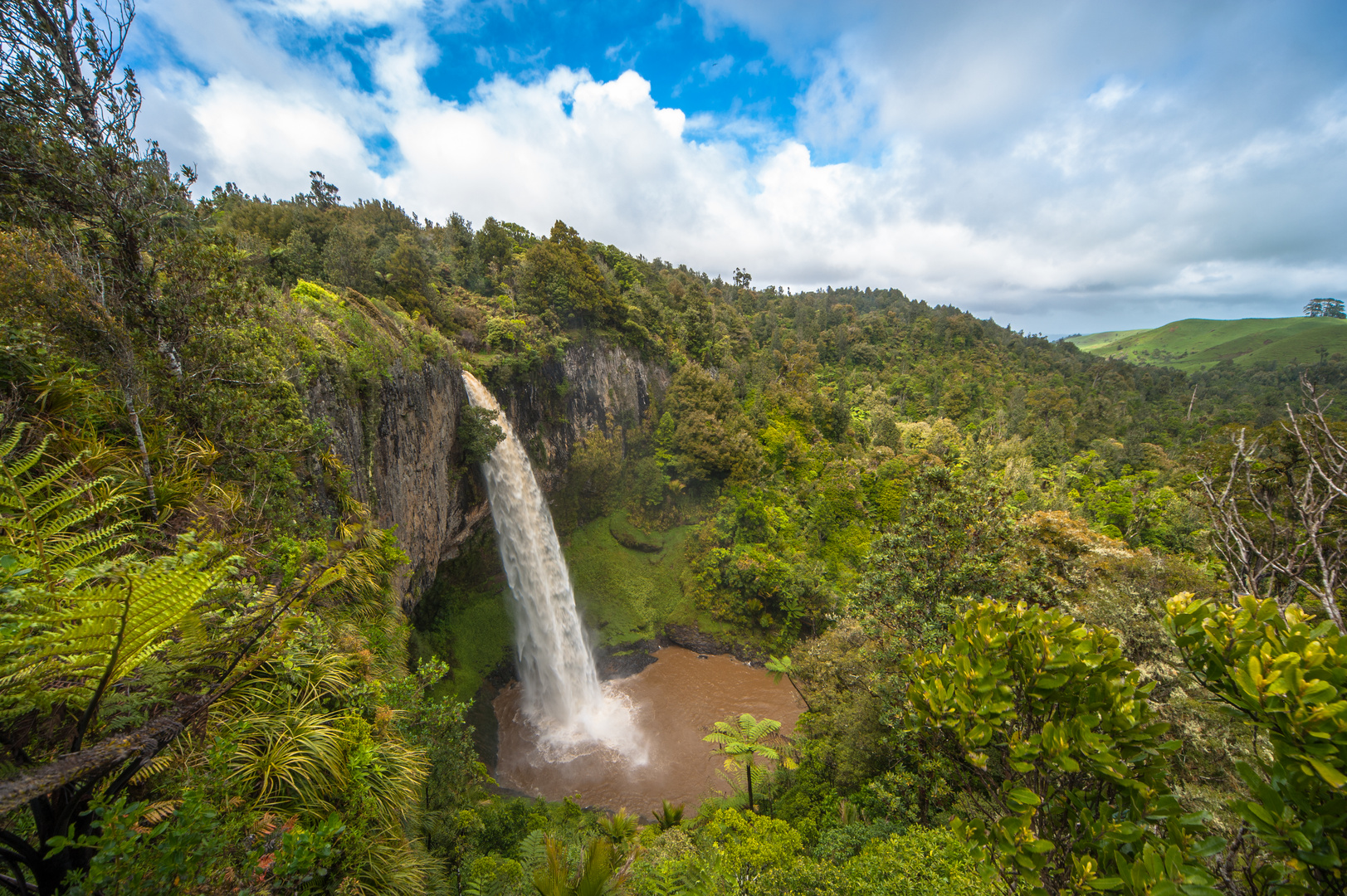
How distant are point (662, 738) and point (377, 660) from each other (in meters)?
12.3

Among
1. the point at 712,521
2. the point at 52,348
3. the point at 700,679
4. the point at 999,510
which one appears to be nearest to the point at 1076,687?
the point at 999,510

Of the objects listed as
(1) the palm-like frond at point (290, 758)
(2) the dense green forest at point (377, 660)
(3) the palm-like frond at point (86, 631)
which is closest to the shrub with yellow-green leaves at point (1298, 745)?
(2) the dense green forest at point (377, 660)

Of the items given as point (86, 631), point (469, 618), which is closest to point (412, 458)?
point (469, 618)

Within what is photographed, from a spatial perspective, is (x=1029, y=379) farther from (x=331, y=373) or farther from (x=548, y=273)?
(x=331, y=373)

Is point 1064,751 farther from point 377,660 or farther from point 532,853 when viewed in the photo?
point 532,853

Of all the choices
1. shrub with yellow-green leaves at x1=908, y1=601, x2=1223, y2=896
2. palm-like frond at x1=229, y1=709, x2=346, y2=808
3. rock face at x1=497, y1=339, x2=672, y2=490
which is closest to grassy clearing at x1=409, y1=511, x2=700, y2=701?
rock face at x1=497, y1=339, x2=672, y2=490

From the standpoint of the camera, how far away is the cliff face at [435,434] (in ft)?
33.0

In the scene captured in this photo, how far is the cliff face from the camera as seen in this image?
33.0 ft

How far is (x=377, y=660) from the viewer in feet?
18.6

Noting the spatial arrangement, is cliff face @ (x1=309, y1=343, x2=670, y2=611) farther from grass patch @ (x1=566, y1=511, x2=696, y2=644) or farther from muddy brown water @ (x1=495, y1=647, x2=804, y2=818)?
muddy brown water @ (x1=495, y1=647, x2=804, y2=818)

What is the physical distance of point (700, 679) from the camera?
59.9 feet

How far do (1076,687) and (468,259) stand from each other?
27.3 meters

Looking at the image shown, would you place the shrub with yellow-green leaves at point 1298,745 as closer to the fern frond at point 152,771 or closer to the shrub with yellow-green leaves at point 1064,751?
the shrub with yellow-green leaves at point 1064,751

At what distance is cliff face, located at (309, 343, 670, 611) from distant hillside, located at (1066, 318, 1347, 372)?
12745cm
